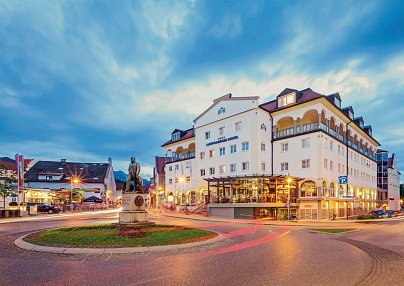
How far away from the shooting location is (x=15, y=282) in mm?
7926

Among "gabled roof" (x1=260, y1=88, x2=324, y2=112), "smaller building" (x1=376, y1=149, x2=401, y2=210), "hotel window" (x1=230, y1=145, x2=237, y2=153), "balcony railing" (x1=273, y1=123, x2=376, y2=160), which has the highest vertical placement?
"gabled roof" (x1=260, y1=88, x2=324, y2=112)

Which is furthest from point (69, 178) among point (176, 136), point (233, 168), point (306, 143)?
point (306, 143)

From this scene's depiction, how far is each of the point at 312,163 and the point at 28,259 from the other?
35.6 metres

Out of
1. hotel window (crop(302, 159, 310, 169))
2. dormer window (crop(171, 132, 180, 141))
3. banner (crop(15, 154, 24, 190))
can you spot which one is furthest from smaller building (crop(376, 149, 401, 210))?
banner (crop(15, 154, 24, 190))

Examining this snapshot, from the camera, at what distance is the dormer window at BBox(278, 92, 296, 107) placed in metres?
44.7

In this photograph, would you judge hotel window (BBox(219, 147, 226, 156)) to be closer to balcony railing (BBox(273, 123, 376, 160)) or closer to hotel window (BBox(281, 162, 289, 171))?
balcony railing (BBox(273, 123, 376, 160))

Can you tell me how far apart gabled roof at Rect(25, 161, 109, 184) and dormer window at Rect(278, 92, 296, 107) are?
57.7 metres

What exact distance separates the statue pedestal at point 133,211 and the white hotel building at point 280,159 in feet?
64.5

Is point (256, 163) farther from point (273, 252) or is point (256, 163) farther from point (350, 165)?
point (273, 252)

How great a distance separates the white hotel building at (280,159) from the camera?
130ft

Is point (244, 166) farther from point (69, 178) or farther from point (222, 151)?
point (69, 178)

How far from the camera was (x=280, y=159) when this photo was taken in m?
44.7

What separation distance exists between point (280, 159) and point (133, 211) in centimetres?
2946

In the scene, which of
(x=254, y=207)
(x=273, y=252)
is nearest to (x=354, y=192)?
(x=254, y=207)
